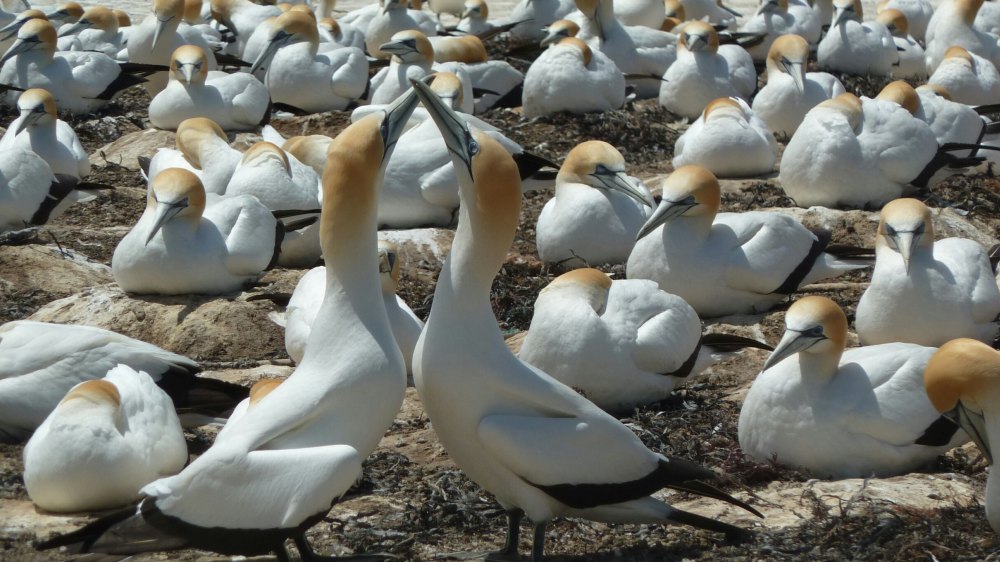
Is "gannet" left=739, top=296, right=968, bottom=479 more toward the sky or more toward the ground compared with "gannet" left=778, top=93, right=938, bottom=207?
more toward the sky

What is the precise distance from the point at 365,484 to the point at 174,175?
3173 mm

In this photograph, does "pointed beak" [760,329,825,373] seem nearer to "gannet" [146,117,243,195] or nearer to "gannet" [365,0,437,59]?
"gannet" [146,117,243,195]

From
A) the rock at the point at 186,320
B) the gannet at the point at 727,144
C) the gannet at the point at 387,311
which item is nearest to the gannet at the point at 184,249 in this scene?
the rock at the point at 186,320

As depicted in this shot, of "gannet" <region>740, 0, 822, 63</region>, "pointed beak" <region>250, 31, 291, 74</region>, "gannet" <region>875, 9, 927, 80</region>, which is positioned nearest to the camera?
"pointed beak" <region>250, 31, 291, 74</region>

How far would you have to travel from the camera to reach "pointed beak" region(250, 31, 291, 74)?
12.8 meters

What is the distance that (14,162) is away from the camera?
9375 millimetres

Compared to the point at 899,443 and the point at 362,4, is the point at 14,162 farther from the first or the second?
the point at 362,4

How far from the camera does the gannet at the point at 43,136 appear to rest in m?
10.1

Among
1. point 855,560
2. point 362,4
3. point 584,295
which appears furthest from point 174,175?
point 362,4

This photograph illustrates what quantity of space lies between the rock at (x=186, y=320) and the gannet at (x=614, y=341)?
1.59m

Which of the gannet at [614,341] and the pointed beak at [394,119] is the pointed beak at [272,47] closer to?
the gannet at [614,341]

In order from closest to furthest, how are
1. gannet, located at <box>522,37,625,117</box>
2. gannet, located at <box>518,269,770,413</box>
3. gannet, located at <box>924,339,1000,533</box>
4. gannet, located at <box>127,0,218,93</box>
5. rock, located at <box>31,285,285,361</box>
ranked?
1. gannet, located at <box>924,339,1000,533</box>
2. gannet, located at <box>518,269,770,413</box>
3. rock, located at <box>31,285,285,361</box>
4. gannet, located at <box>522,37,625,117</box>
5. gannet, located at <box>127,0,218,93</box>

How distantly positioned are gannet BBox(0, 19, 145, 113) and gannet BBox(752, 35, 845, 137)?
16.8ft

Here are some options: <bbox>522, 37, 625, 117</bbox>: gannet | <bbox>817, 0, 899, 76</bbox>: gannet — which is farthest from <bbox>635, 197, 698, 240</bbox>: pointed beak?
<bbox>817, 0, 899, 76</bbox>: gannet
